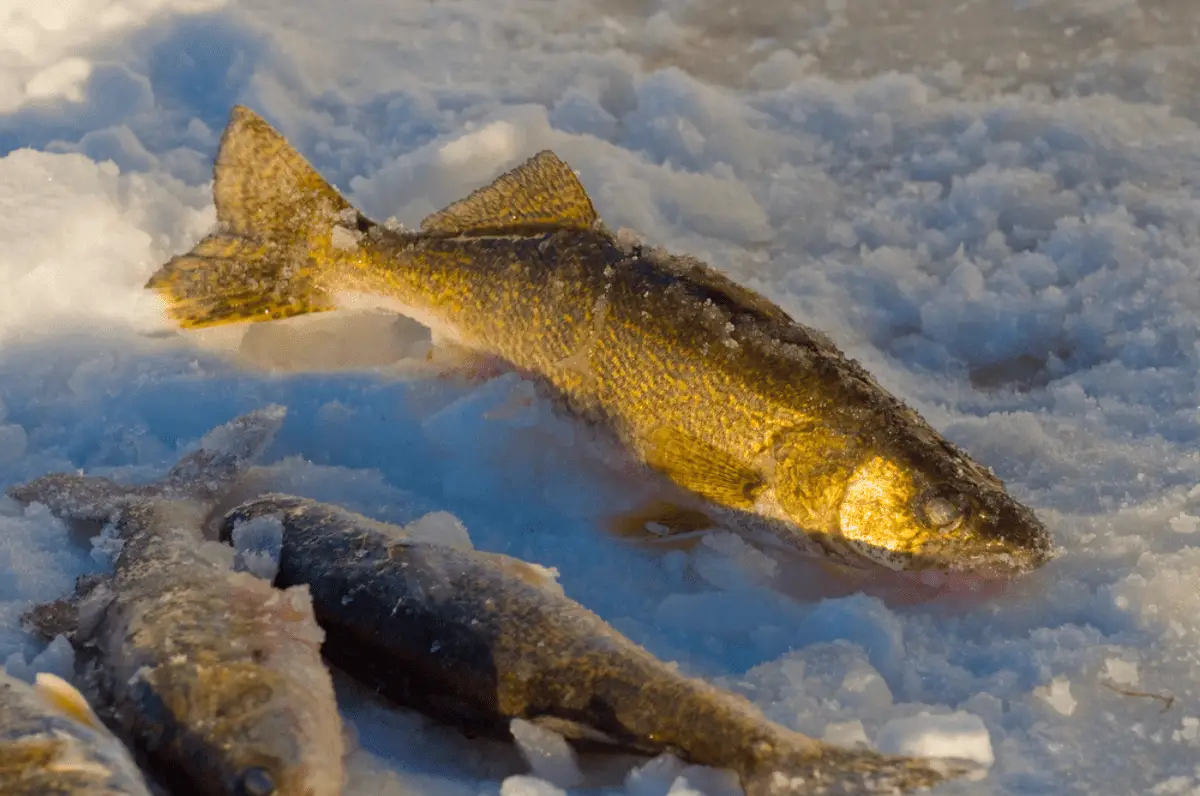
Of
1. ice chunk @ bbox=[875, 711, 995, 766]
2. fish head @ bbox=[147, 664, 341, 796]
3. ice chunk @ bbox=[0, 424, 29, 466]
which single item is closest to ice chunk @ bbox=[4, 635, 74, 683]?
fish head @ bbox=[147, 664, 341, 796]

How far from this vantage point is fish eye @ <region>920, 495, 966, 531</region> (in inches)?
135

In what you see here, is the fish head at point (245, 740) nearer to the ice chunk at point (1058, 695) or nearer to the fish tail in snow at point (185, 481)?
the fish tail in snow at point (185, 481)

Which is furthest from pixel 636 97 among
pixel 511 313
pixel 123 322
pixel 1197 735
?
pixel 1197 735

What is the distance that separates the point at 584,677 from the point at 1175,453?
2143 millimetres

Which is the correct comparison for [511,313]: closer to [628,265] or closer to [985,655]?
[628,265]

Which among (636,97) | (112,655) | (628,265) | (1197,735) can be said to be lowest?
(112,655)

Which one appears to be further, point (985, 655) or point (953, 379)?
point (953, 379)

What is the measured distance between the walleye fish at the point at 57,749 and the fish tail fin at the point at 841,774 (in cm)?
131

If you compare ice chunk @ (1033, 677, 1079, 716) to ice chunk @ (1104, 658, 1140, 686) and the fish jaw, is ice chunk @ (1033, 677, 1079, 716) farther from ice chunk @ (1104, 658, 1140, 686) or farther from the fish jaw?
the fish jaw

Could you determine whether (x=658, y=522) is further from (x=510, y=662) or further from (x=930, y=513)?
(x=510, y=662)

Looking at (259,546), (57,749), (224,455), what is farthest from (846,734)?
(224,455)

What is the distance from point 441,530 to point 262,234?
5.61ft

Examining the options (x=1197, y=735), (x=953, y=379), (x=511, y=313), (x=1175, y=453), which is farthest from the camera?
(x=953, y=379)

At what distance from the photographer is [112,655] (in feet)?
9.70
